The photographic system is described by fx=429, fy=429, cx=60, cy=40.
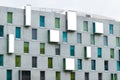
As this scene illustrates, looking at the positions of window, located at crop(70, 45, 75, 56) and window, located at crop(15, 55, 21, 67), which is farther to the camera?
window, located at crop(70, 45, 75, 56)

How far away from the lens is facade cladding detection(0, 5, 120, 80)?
56.9 meters

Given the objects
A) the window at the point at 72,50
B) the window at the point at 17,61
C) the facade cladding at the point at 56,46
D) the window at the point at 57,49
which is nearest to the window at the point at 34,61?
the facade cladding at the point at 56,46

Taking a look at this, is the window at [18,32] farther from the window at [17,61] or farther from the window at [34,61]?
the window at [34,61]

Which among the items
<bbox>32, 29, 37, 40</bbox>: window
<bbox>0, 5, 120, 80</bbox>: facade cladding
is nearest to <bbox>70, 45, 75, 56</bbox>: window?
<bbox>0, 5, 120, 80</bbox>: facade cladding

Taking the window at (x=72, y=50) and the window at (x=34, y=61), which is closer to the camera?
the window at (x=34, y=61)

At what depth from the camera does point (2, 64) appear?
5600 centimetres

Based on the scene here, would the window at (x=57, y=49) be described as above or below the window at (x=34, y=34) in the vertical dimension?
below

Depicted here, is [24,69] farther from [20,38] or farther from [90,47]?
[90,47]

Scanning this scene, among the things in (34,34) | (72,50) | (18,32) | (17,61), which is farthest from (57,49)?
(17,61)

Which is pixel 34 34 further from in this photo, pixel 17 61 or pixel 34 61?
pixel 17 61

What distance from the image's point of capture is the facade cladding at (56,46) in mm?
56938

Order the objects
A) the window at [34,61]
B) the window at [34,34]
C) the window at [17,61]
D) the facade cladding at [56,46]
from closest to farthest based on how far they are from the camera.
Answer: the facade cladding at [56,46], the window at [17,61], the window at [34,61], the window at [34,34]

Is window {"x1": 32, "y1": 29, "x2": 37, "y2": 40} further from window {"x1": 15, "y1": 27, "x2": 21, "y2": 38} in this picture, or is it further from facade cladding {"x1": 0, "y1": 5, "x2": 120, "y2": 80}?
window {"x1": 15, "y1": 27, "x2": 21, "y2": 38}

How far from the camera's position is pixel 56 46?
60.8 meters
